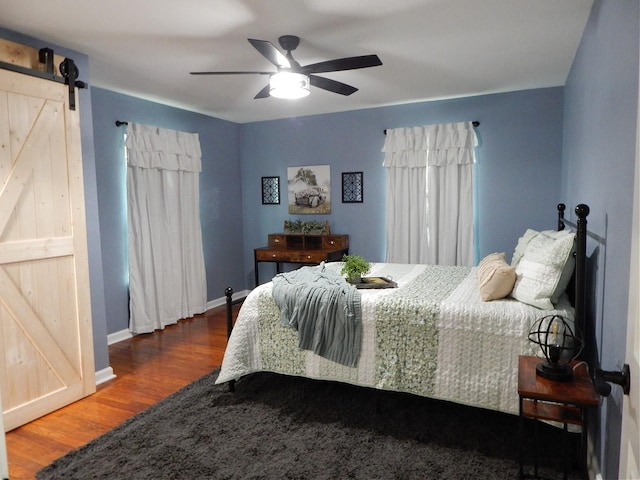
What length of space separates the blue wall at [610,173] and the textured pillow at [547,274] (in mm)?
134

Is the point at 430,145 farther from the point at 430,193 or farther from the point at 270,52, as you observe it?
the point at 270,52

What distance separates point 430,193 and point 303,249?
171 centimetres

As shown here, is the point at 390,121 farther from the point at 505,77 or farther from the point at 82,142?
the point at 82,142

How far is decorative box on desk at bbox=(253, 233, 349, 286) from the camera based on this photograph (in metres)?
5.32

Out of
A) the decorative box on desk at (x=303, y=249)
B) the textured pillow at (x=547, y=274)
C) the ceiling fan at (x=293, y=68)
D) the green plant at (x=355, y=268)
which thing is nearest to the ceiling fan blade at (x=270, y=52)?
the ceiling fan at (x=293, y=68)

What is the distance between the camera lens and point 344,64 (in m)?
2.78

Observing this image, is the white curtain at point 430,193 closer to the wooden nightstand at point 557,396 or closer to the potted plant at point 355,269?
the potted plant at point 355,269

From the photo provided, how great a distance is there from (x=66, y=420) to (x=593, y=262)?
11.0ft

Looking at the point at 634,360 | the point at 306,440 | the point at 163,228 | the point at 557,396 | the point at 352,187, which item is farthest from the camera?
the point at 352,187

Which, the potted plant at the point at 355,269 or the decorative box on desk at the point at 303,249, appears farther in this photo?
the decorative box on desk at the point at 303,249

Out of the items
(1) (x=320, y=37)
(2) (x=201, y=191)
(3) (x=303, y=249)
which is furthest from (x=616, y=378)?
(2) (x=201, y=191)

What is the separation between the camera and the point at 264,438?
2543mm

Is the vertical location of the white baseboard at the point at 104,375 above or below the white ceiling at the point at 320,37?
below

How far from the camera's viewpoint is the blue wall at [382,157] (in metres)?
4.52
